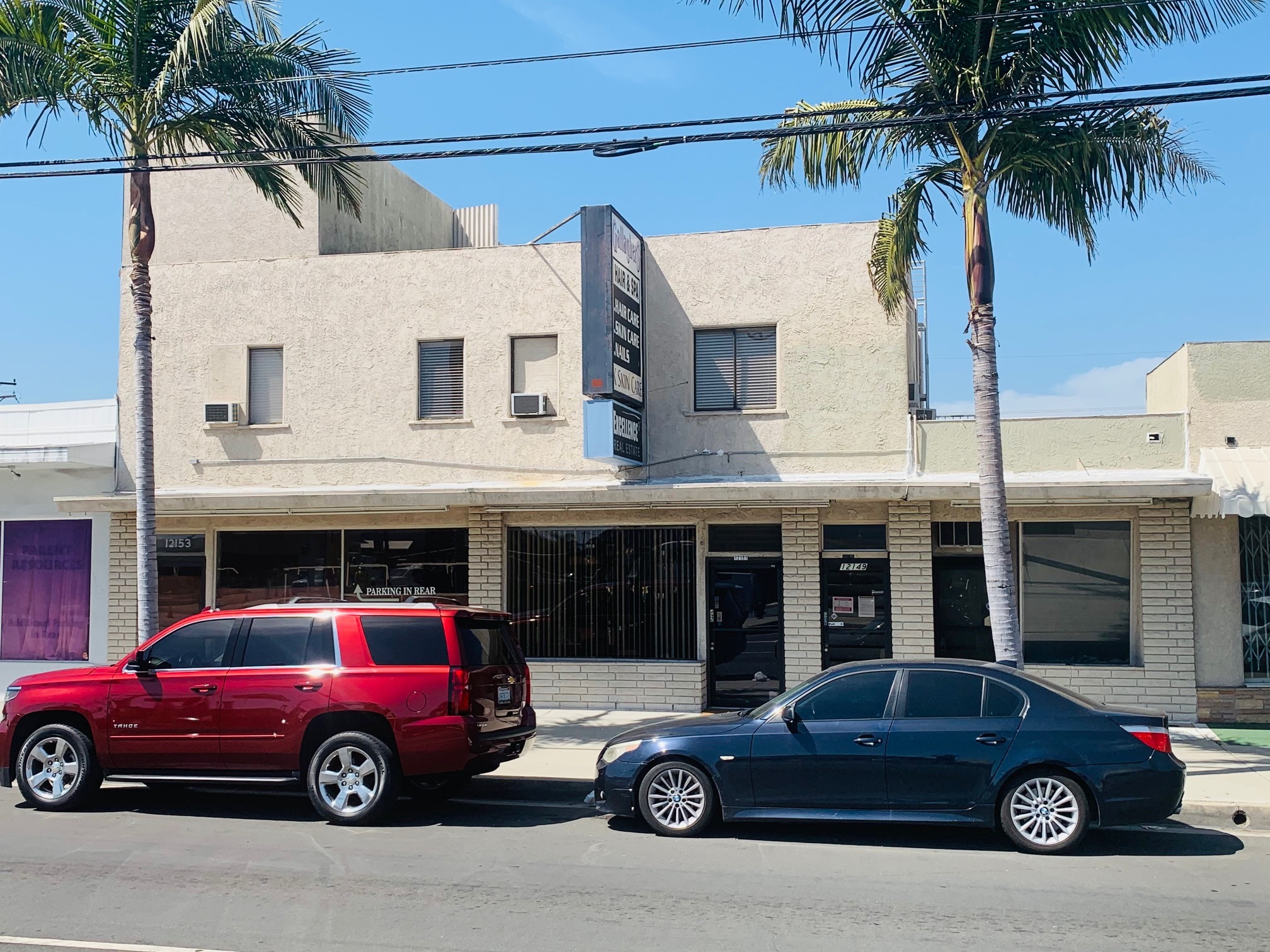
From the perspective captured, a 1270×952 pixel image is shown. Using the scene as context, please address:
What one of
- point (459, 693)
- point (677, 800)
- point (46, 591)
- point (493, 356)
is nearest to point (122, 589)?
point (46, 591)

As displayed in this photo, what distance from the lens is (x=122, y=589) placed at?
17062 millimetres

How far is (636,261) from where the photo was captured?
15.3 meters

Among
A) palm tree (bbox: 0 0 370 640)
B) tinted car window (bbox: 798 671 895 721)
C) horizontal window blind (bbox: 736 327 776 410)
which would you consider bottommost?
tinted car window (bbox: 798 671 895 721)

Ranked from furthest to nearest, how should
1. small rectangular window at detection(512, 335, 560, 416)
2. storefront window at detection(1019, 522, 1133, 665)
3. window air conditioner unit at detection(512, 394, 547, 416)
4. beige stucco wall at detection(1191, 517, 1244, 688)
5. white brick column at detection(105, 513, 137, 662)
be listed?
white brick column at detection(105, 513, 137, 662) < small rectangular window at detection(512, 335, 560, 416) < window air conditioner unit at detection(512, 394, 547, 416) < storefront window at detection(1019, 522, 1133, 665) < beige stucco wall at detection(1191, 517, 1244, 688)

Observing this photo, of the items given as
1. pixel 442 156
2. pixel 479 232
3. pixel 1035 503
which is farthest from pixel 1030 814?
pixel 479 232

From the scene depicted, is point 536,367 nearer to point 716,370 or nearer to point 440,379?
point 440,379

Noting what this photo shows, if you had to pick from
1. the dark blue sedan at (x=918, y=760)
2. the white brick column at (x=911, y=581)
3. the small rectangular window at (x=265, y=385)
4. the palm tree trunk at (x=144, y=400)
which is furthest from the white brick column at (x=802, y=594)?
the palm tree trunk at (x=144, y=400)

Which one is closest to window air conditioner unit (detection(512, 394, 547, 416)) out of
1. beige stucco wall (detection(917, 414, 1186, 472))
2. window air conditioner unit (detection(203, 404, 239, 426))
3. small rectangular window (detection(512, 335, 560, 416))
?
small rectangular window (detection(512, 335, 560, 416))

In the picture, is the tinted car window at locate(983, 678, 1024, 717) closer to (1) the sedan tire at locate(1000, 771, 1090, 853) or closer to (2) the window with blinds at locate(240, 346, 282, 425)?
(1) the sedan tire at locate(1000, 771, 1090, 853)

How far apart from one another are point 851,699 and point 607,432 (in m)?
5.84

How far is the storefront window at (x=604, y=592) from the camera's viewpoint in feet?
51.3

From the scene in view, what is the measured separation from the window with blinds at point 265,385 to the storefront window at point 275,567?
174cm

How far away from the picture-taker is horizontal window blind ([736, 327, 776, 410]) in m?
15.5

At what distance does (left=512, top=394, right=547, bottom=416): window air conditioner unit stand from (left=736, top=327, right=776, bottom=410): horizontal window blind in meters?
2.62
